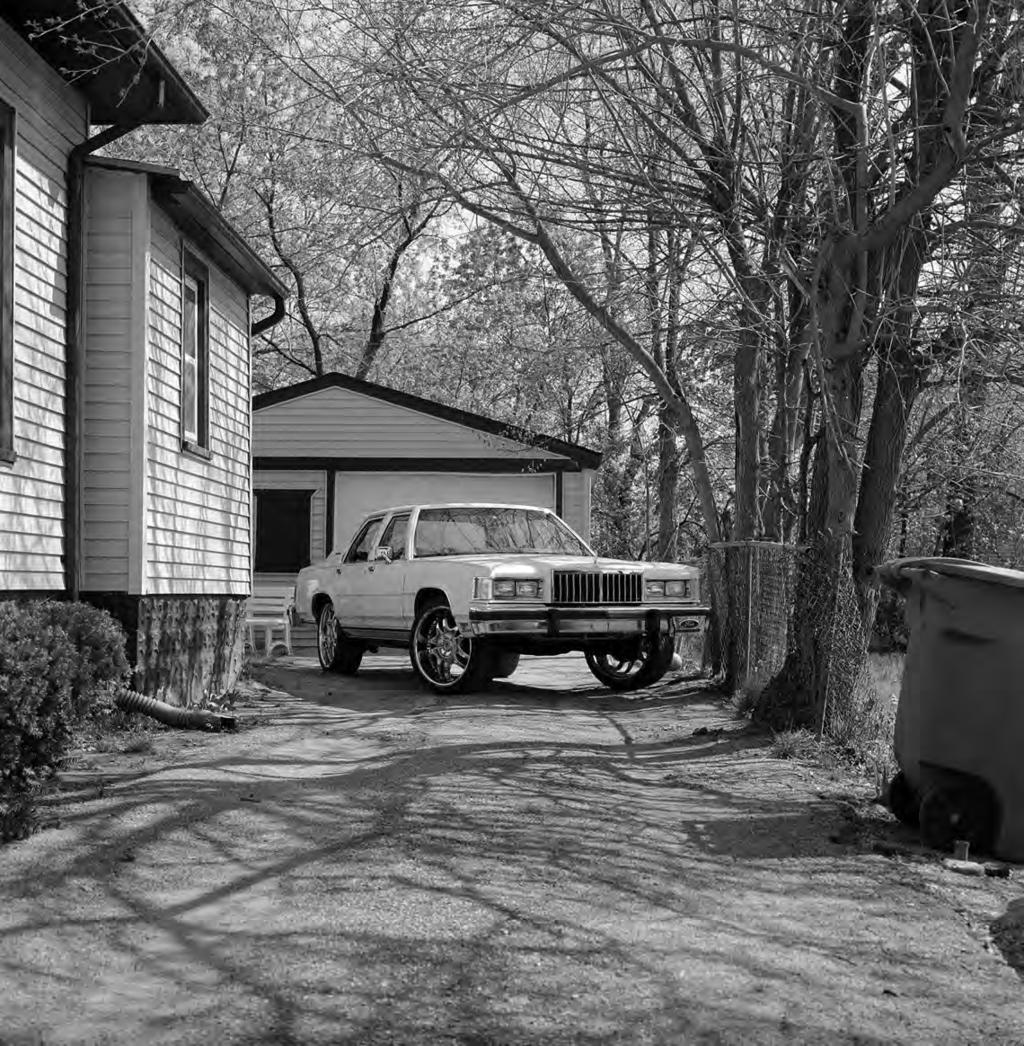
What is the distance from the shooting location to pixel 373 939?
4.75 meters

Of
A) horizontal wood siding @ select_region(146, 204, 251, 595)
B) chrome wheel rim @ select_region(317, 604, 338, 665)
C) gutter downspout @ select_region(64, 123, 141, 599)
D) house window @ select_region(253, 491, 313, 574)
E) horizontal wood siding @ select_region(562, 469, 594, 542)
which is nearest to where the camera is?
gutter downspout @ select_region(64, 123, 141, 599)

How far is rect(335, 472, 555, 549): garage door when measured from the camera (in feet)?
76.0

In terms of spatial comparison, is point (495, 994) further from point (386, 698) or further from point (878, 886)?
point (386, 698)

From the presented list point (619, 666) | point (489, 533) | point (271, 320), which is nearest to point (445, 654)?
point (489, 533)

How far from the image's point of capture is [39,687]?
6586 mm

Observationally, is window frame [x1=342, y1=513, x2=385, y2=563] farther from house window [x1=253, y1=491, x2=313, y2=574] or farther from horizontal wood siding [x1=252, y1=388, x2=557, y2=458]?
house window [x1=253, y1=491, x2=313, y2=574]

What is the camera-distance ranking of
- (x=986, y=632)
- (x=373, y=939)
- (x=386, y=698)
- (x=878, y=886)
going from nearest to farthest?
(x=373, y=939) < (x=878, y=886) < (x=986, y=632) < (x=386, y=698)

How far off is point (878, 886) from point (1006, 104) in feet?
18.3

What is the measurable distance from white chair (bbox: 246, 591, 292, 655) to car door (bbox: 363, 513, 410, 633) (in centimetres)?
361

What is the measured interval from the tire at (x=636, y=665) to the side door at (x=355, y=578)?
2455 mm

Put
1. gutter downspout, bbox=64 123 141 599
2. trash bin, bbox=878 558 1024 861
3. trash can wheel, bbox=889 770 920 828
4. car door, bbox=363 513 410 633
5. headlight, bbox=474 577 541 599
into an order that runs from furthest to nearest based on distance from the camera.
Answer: car door, bbox=363 513 410 633
headlight, bbox=474 577 541 599
gutter downspout, bbox=64 123 141 599
trash can wheel, bbox=889 770 920 828
trash bin, bbox=878 558 1024 861

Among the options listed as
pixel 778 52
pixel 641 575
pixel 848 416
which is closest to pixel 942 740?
pixel 848 416

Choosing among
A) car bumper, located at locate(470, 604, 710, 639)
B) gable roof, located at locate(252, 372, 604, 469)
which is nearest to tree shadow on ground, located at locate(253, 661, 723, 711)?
car bumper, located at locate(470, 604, 710, 639)

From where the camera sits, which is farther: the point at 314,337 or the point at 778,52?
the point at 314,337
